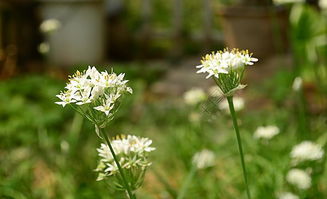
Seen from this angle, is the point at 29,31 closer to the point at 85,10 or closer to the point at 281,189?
the point at 85,10

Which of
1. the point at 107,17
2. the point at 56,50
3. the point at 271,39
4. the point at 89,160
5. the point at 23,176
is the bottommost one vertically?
the point at 23,176

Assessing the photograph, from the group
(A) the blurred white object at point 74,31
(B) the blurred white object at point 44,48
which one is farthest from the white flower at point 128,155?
(A) the blurred white object at point 74,31

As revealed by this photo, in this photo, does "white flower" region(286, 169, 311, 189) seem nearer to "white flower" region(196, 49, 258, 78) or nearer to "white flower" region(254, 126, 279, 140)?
"white flower" region(254, 126, 279, 140)

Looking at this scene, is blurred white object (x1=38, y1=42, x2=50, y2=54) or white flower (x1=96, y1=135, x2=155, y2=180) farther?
blurred white object (x1=38, y1=42, x2=50, y2=54)

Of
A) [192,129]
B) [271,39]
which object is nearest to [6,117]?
[192,129]

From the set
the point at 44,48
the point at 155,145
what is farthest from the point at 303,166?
the point at 44,48

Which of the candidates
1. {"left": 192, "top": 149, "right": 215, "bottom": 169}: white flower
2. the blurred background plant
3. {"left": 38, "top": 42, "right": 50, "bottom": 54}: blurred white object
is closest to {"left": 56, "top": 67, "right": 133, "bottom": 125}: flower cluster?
the blurred background plant

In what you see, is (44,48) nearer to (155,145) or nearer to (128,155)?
(155,145)
